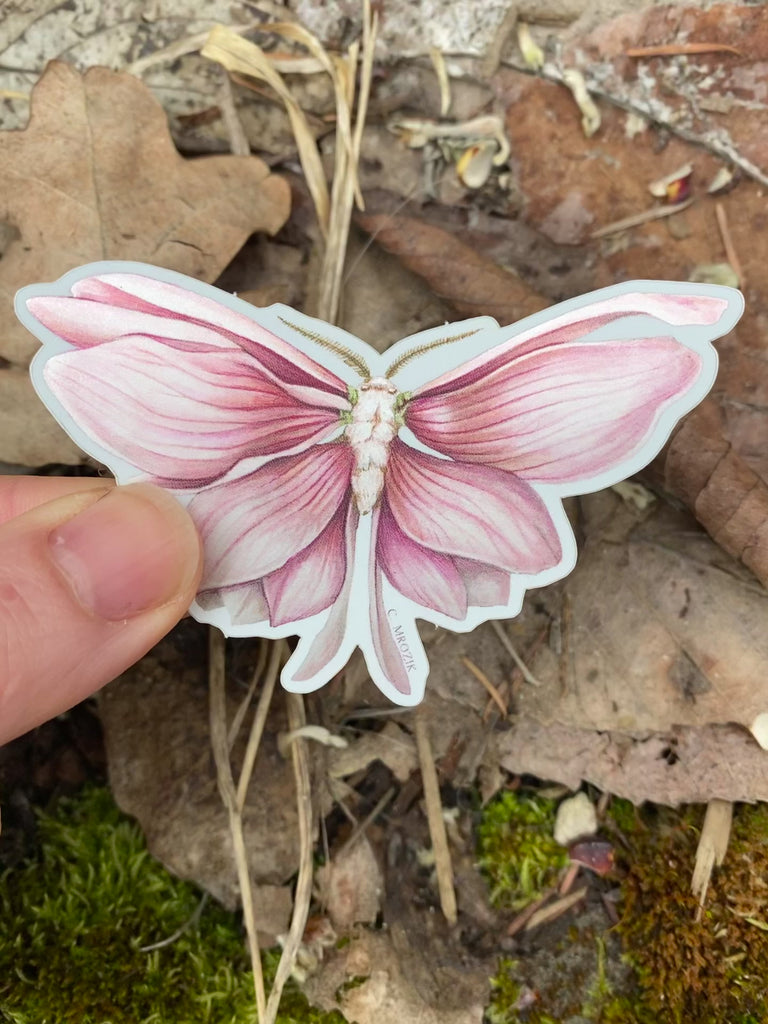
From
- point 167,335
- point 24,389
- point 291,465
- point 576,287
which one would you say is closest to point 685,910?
point 291,465

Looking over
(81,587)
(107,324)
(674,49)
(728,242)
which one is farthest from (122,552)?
(674,49)

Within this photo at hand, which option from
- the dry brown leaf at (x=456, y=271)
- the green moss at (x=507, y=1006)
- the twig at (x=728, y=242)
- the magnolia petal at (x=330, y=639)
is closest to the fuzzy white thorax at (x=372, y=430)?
the magnolia petal at (x=330, y=639)

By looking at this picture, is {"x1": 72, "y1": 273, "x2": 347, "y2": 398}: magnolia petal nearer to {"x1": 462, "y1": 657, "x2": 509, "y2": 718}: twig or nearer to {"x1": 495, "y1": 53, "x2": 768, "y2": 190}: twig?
{"x1": 462, "y1": 657, "x2": 509, "y2": 718}: twig

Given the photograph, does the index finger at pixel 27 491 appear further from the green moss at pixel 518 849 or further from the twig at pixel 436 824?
the green moss at pixel 518 849

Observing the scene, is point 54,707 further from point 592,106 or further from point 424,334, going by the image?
point 592,106

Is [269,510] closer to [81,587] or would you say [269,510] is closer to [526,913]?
[81,587]

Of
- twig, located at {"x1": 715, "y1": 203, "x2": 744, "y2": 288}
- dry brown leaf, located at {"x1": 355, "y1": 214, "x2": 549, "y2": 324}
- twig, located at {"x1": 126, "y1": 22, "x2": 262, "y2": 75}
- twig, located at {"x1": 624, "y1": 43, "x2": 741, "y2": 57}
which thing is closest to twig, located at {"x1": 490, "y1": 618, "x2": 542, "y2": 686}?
dry brown leaf, located at {"x1": 355, "y1": 214, "x2": 549, "y2": 324}

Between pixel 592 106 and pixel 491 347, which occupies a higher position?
pixel 592 106
